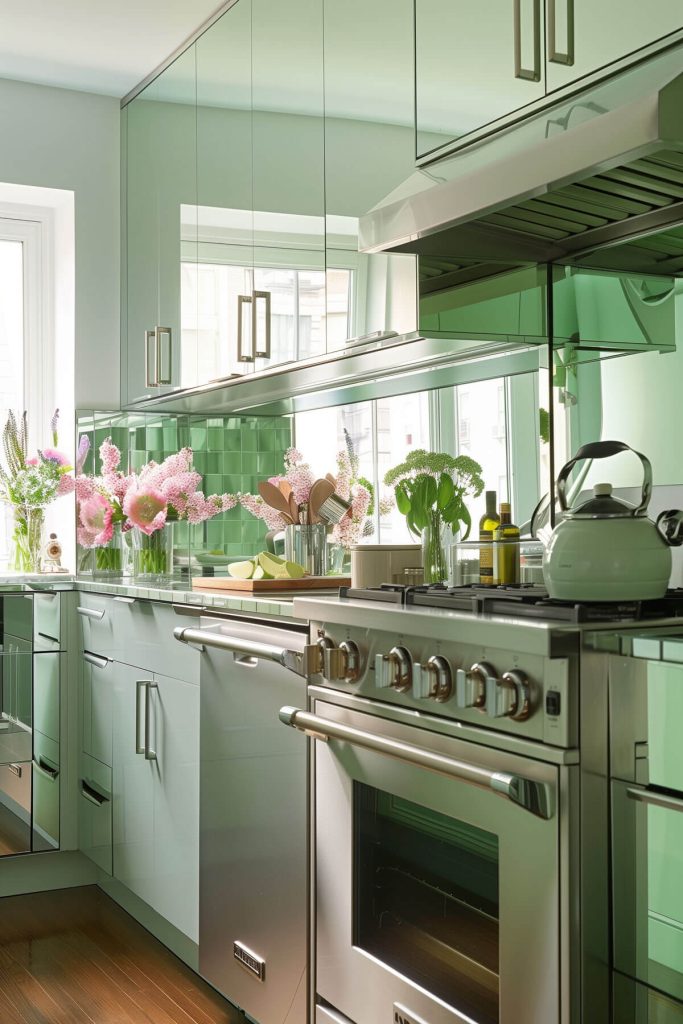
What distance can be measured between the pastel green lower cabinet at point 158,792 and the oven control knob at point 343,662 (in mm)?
815

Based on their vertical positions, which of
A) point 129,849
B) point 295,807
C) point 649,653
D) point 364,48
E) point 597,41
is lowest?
point 129,849

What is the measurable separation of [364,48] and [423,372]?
2.42 ft

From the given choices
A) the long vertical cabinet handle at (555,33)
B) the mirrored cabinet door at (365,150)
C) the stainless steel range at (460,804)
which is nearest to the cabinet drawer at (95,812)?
the stainless steel range at (460,804)

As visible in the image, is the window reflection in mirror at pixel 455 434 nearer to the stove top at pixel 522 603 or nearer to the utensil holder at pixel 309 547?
the utensil holder at pixel 309 547

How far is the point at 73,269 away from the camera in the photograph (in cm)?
392

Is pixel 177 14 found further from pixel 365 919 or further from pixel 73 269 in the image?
pixel 365 919

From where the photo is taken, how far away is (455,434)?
8.89ft

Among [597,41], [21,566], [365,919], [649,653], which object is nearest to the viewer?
[649,653]

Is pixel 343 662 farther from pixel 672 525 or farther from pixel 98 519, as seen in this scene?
pixel 98 519

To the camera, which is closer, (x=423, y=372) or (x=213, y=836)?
(x=213, y=836)

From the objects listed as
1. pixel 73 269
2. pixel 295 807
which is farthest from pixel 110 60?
pixel 295 807

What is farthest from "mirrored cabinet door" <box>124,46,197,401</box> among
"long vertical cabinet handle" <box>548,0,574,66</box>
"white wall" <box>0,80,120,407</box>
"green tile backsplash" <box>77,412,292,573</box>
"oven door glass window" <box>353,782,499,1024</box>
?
"oven door glass window" <box>353,782,499,1024</box>

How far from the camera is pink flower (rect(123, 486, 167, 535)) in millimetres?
3500

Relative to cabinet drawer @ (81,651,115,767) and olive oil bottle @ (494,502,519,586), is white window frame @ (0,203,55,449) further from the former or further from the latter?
olive oil bottle @ (494,502,519,586)
